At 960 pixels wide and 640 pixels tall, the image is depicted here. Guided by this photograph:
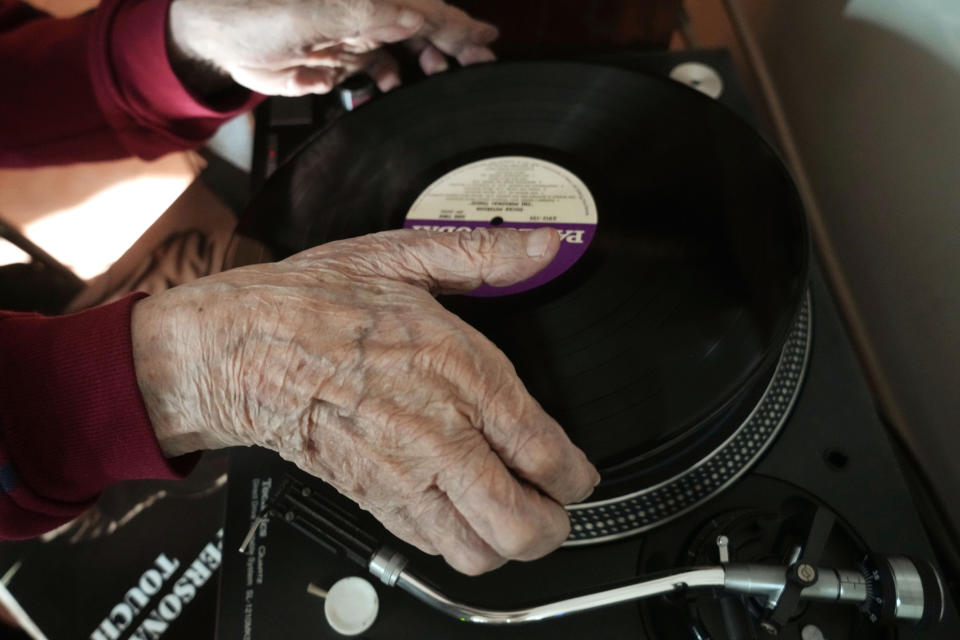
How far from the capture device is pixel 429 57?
1038 mm

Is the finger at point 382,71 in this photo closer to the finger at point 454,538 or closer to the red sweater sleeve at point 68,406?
the red sweater sleeve at point 68,406

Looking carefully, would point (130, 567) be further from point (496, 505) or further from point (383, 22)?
point (383, 22)

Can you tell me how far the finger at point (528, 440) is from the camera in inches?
22.3

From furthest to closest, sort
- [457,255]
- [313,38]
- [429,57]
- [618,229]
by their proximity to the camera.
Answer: [429,57] → [313,38] → [618,229] → [457,255]

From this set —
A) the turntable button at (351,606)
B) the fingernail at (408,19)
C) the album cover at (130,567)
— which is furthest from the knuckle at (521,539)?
the fingernail at (408,19)

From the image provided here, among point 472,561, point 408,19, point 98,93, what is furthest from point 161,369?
point 98,93

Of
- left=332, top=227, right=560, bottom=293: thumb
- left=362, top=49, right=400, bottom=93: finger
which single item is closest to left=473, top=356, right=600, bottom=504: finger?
left=332, top=227, right=560, bottom=293: thumb

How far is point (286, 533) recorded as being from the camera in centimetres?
72

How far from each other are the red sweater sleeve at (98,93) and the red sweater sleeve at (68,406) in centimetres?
49

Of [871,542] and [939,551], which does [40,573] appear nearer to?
[871,542]

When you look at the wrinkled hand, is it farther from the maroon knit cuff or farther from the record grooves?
the maroon knit cuff

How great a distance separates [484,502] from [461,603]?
A: 119 mm

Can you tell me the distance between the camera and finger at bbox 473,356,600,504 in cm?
57

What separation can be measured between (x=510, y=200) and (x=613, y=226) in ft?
0.43
